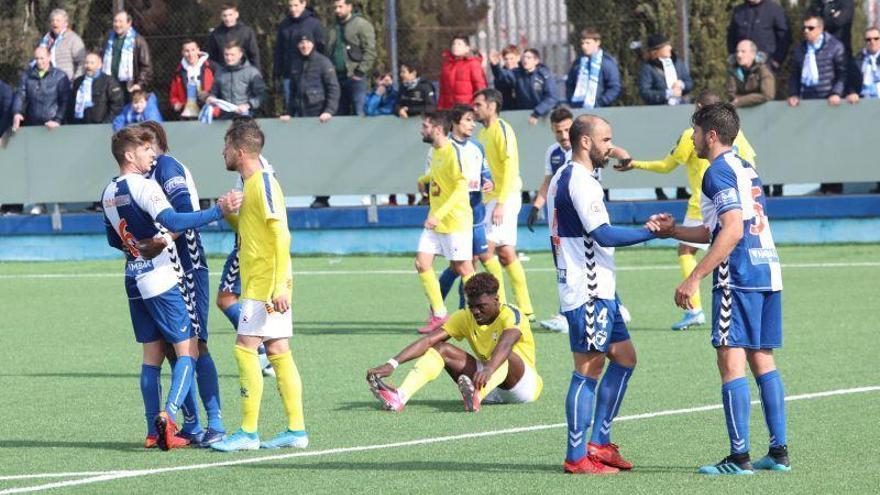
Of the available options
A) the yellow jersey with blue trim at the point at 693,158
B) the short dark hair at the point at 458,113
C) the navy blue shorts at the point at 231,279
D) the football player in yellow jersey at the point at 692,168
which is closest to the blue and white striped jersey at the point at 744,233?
the football player in yellow jersey at the point at 692,168

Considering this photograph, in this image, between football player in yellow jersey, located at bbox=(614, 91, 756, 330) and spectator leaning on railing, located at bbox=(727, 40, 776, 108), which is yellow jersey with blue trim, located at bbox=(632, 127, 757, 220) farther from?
spectator leaning on railing, located at bbox=(727, 40, 776, 108)

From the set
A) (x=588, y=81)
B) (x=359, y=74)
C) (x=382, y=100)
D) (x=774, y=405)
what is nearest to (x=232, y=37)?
(x=359, y=74)

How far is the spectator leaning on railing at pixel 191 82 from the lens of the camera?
21562 mm

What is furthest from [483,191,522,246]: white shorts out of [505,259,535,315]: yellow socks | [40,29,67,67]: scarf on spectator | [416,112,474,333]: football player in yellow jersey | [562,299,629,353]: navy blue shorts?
[40,29,67,67]: scarf on spectator

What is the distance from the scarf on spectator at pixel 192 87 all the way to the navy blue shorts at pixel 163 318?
12613 millimetres

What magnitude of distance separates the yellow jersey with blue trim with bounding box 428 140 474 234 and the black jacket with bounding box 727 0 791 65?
23.0ft

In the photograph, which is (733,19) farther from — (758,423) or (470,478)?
(470,478)

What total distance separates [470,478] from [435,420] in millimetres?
1933

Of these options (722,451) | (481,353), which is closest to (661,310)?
(481,353)

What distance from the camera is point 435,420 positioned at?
10188 millimetres

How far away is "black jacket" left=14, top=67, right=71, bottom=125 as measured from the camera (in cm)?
2216

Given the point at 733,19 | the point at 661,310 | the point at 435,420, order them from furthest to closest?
the point at 733,19
the point at 661,310
the point at 435,420

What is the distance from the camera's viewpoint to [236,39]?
21484 mm

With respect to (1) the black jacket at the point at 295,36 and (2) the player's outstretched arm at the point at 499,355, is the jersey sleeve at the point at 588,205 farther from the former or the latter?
(1) the black jacket at the point at 295,36
